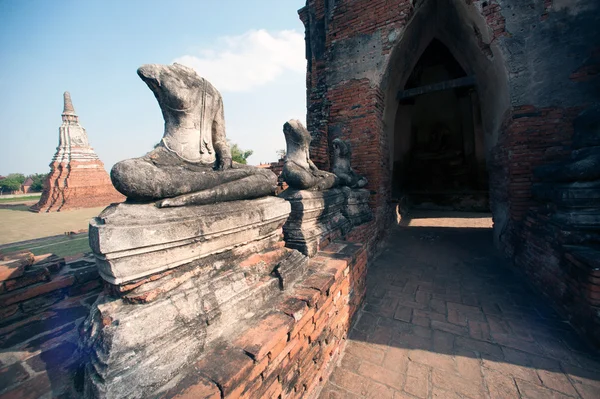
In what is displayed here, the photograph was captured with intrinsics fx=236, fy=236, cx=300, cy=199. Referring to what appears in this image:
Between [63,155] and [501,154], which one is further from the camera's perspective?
[63,155]

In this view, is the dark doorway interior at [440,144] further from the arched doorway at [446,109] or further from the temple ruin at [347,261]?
the temple ruin at [347,261]

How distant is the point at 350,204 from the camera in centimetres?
420

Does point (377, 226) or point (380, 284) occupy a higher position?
point (377, 226)

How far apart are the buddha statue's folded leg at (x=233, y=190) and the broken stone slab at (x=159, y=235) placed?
0.05m

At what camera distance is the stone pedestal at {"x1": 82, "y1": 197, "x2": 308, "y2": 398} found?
1.11 metres

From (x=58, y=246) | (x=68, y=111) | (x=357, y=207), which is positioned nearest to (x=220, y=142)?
(x=357, y=207)

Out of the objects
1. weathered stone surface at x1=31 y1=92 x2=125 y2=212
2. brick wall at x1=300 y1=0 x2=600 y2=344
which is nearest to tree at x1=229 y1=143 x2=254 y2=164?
weathered stone surface at x1=31 y1=92 x2=125 y2=212

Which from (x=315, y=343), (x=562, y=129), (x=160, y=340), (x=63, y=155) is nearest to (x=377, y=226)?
(x=562, y=129)

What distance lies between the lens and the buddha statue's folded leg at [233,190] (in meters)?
1.60

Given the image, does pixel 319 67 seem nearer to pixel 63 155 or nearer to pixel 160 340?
pixel 160 340

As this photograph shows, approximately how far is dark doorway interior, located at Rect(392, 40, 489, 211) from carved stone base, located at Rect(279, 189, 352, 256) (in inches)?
243

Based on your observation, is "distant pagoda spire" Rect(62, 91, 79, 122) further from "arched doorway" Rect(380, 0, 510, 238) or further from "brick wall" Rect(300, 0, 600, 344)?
"arched doorway" Rect(380, 0, 510, 238)

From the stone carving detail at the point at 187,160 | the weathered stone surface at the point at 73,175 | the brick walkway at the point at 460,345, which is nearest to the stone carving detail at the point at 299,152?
the stone carving detail at the point at 187,160

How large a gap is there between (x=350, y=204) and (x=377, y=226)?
1333 mm
